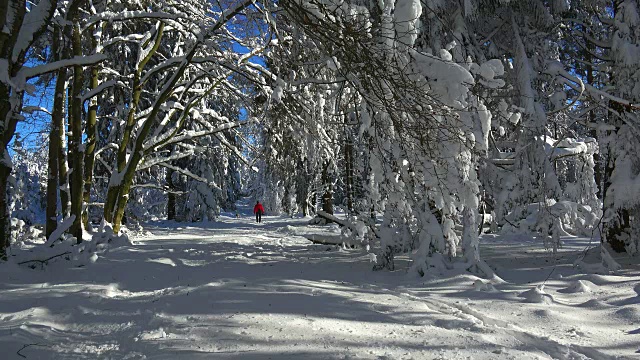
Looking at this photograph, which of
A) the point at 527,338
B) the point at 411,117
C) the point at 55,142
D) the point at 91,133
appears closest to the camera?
the point at 527,338

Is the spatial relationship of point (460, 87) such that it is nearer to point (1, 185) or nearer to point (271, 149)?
point (271, 149)

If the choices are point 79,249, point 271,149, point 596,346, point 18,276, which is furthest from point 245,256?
point 596,346

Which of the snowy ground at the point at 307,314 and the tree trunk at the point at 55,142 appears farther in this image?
the tree trunk at the point at 55,142

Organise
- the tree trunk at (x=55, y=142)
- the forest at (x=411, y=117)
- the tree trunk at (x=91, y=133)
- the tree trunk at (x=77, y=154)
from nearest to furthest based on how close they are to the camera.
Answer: the forest at (x=411, y=117)
the tree trunk at (x=77, y=154)
the tree trunk at (x=55, y=142)
the tree trunk at (x=91, y=133)

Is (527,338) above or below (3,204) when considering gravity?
below

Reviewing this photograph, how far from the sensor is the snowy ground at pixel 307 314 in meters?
3.54

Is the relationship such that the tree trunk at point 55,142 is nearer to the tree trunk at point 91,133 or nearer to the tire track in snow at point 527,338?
the tree trunk at point 91,133

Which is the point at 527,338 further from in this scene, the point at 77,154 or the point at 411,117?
the point at 77,154

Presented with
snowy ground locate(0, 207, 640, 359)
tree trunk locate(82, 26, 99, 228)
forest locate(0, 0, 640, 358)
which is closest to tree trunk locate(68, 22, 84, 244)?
forest locate(0, 0, 640, 358)

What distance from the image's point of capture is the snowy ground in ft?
11.6

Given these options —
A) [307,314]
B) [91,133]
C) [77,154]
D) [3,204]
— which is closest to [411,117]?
[307,314]

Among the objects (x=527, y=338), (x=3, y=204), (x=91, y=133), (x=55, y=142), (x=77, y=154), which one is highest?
(x=91, y=133)

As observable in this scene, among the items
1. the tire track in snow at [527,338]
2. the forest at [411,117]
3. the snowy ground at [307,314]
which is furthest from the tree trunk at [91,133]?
the tire track in snow at [527,338]

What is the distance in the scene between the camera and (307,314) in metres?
4.32
